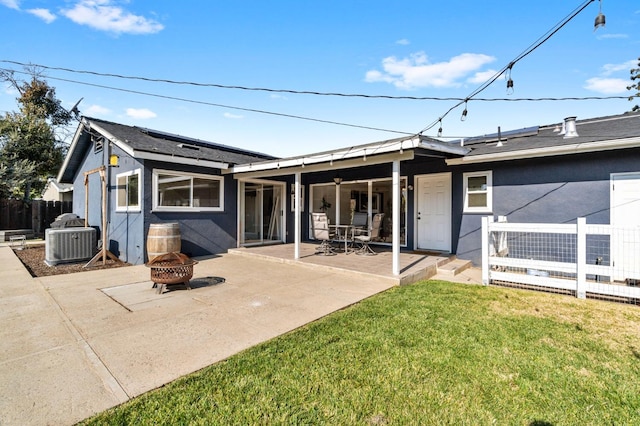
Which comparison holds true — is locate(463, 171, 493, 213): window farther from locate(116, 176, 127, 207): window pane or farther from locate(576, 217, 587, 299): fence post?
locate(116, 176, 127, 207): window pane

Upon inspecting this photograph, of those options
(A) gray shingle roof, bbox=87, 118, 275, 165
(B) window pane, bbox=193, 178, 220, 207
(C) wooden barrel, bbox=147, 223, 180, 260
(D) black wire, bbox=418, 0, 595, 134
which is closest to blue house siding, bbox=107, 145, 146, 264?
(A) gray shingle roof, bbox=87, 118, 275, 165

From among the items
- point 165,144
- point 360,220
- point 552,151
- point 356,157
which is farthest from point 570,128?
Result: point 165,144

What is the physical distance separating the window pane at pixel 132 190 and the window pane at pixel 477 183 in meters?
8.36

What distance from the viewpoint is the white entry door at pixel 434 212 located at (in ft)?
26.2

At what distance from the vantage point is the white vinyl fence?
15.2 feet

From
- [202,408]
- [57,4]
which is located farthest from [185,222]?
[202,408]

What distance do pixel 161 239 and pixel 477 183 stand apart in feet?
24.8

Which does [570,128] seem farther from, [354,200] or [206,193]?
[206,193]

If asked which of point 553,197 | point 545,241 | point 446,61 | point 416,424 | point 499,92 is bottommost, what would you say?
point 416,424

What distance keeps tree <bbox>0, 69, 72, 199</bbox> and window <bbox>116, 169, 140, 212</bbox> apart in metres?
9.14

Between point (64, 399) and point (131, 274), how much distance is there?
4.60 m

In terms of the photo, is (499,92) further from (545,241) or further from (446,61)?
(545,241)

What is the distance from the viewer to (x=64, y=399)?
83.9 inches

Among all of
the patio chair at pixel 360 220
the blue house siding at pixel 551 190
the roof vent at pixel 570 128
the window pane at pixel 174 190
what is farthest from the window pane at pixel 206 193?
the roof vent at pixel 570 128
